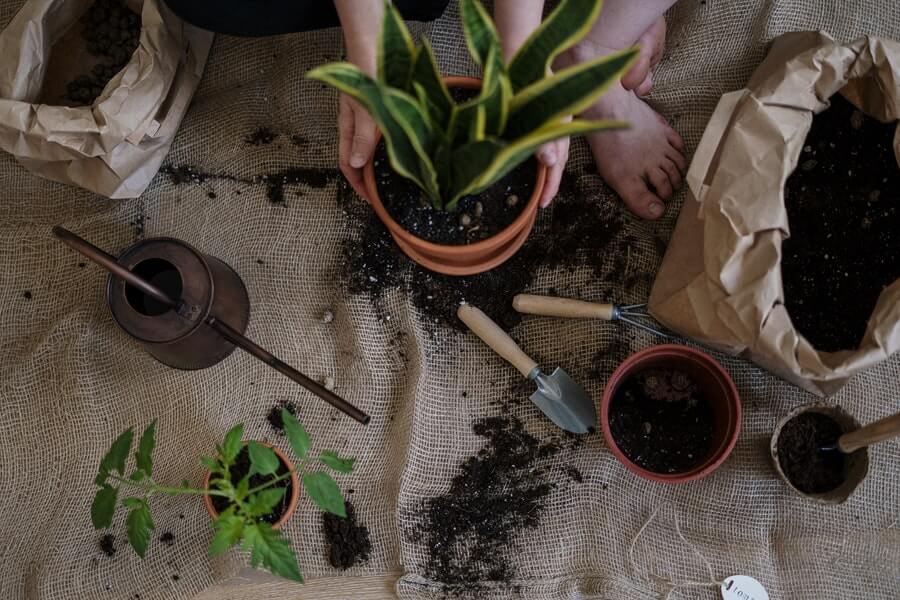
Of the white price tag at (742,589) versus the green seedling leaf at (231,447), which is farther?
the white price tag at (742,589)

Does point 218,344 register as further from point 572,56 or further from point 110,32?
point 572,56

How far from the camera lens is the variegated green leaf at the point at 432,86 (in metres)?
0.72

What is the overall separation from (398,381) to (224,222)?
15.9 inches

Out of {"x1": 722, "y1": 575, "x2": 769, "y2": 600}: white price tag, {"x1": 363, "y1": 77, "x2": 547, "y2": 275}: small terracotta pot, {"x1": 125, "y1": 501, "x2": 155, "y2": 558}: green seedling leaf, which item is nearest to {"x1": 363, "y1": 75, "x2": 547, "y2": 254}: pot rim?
{"x1": 363, "y1": 77, "x2": 547, "y2": 275}: small terracotta pot

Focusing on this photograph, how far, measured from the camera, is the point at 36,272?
1.22 metres

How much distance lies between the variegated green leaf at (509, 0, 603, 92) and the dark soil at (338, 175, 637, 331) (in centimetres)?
40

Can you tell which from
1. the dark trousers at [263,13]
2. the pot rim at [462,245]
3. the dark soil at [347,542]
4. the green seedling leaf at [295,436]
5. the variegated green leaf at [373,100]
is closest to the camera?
the variegated green leaf at [373,100]

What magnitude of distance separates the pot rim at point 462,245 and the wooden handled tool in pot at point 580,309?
18 cm

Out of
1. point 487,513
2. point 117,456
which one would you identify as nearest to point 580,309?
point 487,513

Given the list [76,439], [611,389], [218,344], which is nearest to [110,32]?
[218,344]

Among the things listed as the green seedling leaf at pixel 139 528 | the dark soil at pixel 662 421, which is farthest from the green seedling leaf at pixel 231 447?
the dark soil at pixel 662 421

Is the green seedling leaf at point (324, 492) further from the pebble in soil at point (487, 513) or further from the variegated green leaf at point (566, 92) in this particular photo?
the variegated green leaf at point (566, 92)

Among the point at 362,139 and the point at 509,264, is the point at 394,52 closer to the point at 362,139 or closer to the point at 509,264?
the point at 362,139

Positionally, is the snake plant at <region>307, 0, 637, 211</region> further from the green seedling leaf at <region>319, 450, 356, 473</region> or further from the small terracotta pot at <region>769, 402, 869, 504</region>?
the small terracotta pot at <region>769, 402, 869, 504</region>
